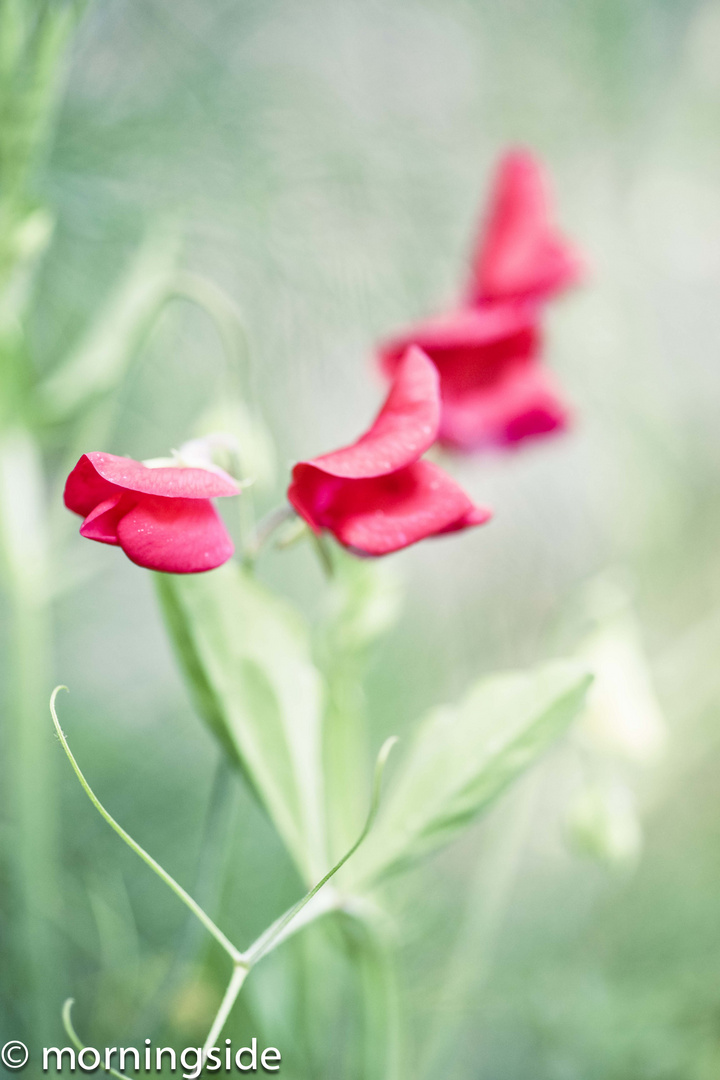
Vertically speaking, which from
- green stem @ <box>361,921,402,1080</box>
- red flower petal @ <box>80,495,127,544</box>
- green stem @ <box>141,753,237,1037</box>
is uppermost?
red flower petal @ <box>80,495,127,544</box>

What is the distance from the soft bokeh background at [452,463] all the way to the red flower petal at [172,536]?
26cm

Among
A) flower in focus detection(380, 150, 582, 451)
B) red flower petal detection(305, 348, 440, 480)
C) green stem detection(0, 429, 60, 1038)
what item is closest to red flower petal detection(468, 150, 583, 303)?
flower in focus detection(380, 150, 582, 451)

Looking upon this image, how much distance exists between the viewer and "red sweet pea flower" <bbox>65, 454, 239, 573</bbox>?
0.23 m

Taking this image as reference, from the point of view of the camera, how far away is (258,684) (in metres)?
0.34

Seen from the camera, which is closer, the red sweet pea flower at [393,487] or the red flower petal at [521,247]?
the red sweet pea flower at [393,487]

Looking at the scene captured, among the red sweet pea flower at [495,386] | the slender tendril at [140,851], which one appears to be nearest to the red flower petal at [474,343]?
the red sweet pea flower at [495,386]

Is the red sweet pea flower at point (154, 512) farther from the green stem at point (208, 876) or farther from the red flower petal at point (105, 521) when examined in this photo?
the green stem at point (208, 876)

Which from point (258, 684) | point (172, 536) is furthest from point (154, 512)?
point (258, 684)

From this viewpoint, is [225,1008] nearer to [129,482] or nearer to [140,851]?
[140,851]

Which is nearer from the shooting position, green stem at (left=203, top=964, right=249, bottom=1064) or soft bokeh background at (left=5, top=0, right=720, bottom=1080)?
green stem at (left=203, top=964, right=249, bottom=1064)

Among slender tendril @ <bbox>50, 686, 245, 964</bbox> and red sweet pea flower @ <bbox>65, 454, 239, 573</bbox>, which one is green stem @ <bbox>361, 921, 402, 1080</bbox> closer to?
slender tendril @ <bbox>50, 686, 245, 964</bbox>

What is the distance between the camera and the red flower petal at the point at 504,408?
41 cm

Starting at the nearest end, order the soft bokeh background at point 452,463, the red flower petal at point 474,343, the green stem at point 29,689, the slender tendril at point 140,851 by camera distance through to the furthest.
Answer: the slender tendril at point 140,851, the red flower petal at point 474,343, the green stem at point 29,689, the soft bokeh background at point 452,463

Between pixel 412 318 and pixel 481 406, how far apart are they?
328 millimetres
